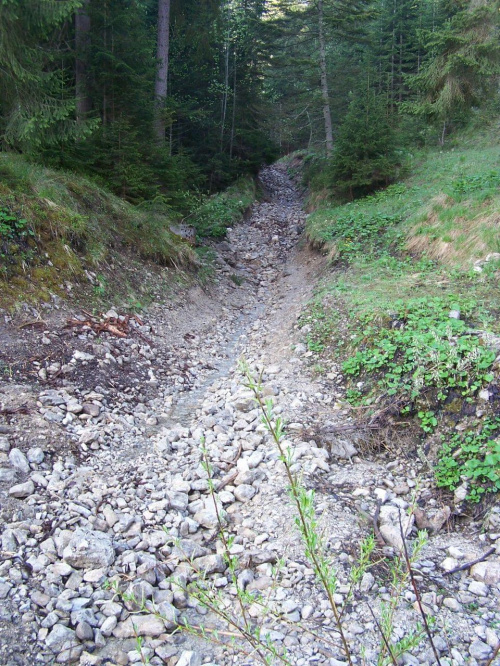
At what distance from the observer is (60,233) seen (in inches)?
311

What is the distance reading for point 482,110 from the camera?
19.8 meters

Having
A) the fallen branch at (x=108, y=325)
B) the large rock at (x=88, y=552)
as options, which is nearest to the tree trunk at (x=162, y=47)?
the fallen branch at (x=108, y=325)

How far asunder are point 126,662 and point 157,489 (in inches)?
71.1

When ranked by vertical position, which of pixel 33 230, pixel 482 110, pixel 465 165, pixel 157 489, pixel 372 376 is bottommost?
pixel 157 489

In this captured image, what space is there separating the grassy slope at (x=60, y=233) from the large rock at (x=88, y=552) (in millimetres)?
4054

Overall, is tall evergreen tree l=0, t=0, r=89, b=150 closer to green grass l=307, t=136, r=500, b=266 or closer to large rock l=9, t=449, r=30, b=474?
large rock l=9, t=449, r=30, b=474

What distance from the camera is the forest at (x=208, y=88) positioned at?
8367 mm

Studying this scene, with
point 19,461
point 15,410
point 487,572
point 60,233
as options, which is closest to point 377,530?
point 487,572

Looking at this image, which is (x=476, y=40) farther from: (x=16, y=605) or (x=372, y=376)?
(x=16, y=605)

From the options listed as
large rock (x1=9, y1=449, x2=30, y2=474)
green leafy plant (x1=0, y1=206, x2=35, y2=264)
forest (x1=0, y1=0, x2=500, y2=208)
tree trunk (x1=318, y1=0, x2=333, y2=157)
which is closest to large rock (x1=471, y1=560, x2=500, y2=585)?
large rock (x1=9, y1=449, x2=30, y2=474)

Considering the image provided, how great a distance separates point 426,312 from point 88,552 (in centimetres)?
529

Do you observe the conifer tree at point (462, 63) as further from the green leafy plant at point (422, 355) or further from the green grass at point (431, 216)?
the green leafy plant at point (422, 355)

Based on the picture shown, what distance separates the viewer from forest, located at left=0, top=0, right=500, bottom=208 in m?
8.37

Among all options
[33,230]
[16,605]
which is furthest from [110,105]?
[16,605]
